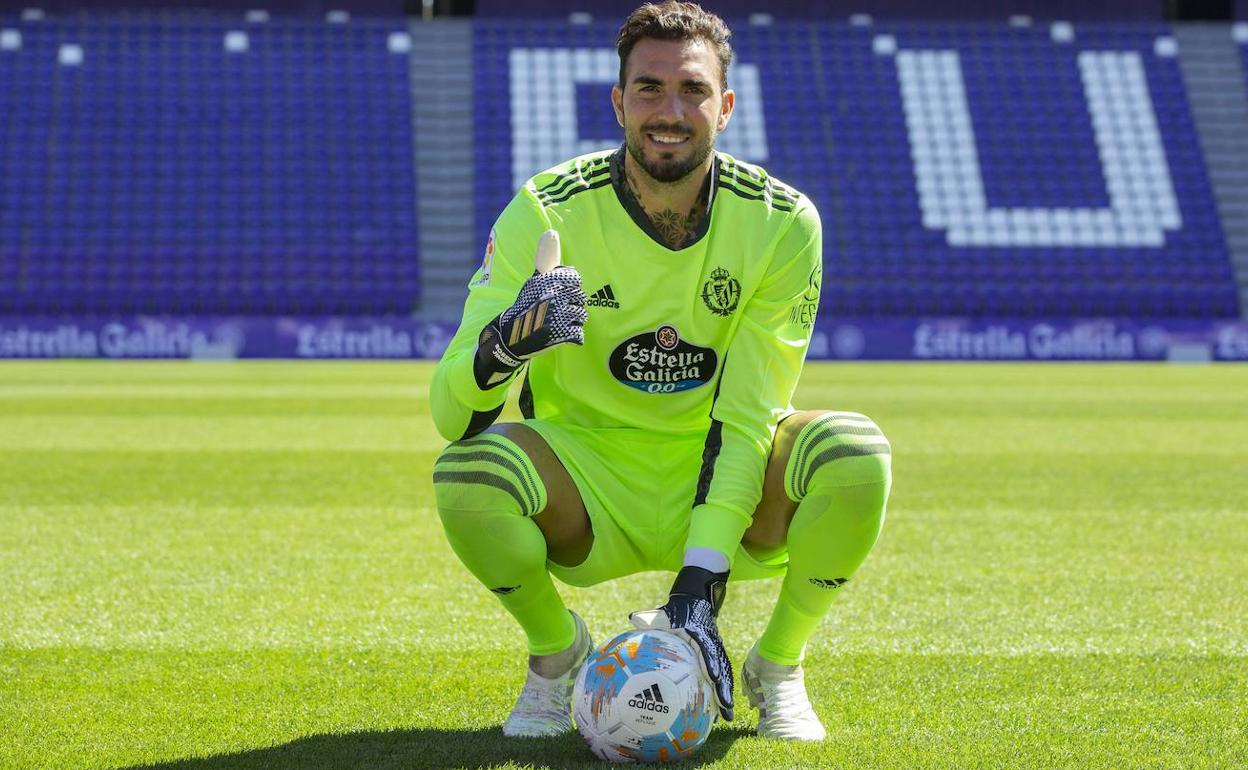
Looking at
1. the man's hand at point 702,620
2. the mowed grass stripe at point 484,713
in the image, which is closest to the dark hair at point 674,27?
the man's hand at point 702,620

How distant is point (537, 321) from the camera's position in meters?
3.05

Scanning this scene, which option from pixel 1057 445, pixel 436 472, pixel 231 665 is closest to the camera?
pixel 436 472

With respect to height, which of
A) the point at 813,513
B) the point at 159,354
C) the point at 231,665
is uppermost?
the point at 813,513

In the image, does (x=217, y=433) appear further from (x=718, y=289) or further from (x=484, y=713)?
(x=718, y=289)

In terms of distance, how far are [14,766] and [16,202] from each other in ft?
82.7

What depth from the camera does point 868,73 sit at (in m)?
29.2

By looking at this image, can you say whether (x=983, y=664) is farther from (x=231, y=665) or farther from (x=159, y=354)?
(x=159, y=354)

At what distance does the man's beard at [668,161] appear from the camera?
3455mm

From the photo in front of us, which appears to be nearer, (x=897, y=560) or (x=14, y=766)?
(x=14, y=766)

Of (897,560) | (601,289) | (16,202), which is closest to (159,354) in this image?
(16,202)

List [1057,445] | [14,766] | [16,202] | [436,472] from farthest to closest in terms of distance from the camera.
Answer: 1. [16,202]
2. [1057,445]
3. [436,472]
4. [14,766]

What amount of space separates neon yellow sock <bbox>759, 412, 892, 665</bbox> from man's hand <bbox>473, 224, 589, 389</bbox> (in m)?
0.61

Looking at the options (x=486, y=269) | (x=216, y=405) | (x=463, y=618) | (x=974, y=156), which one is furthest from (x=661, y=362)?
(x=974, y=156)

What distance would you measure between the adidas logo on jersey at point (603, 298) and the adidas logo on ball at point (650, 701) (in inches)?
38.6
